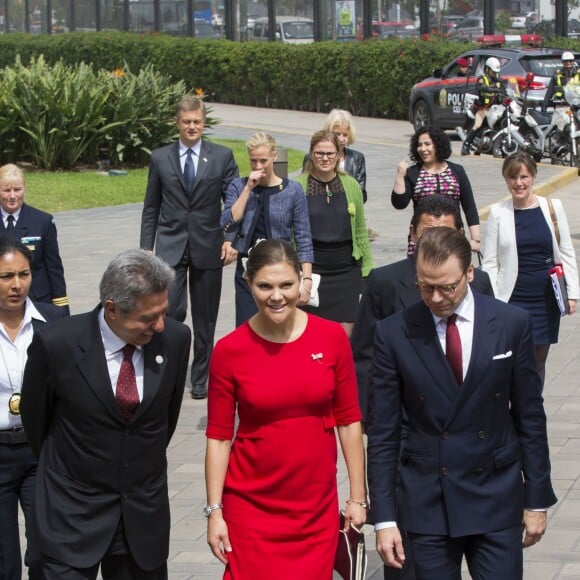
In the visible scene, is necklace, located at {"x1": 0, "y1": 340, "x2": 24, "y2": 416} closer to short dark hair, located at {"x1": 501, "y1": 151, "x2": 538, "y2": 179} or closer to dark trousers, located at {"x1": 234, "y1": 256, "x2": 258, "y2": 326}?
dark trousers, located at {"x1": 234, "y1": 256, "x2": 258, "y2": 326}

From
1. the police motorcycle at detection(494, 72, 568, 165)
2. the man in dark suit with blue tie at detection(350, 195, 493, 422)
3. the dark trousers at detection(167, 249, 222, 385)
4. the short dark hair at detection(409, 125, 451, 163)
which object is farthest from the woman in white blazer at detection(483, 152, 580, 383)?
the police motorcycle at detection(494, 72, 568, 165)

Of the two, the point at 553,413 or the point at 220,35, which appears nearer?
the point at 553,413

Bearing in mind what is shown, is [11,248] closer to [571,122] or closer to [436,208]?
[436,208]

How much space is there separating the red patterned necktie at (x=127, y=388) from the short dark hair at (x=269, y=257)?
48 cm

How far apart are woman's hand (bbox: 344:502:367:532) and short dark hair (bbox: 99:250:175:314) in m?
0.96

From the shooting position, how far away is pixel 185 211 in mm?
9484

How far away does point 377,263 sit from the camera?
14156mm

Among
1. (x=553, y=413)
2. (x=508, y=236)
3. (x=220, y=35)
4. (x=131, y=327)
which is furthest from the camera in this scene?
(x=220, y=35)

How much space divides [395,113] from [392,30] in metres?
3.81

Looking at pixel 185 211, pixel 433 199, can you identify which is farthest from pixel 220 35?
pixel 433 199

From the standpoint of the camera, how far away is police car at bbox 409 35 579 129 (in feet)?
83.8

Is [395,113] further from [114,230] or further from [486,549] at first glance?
[486,549]

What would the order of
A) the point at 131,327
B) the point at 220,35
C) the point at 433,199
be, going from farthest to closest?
the point at 220,35
the point at 433,199
the point at 131,327

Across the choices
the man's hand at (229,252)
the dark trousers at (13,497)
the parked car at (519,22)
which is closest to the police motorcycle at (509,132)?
the parked car at (519,22)
